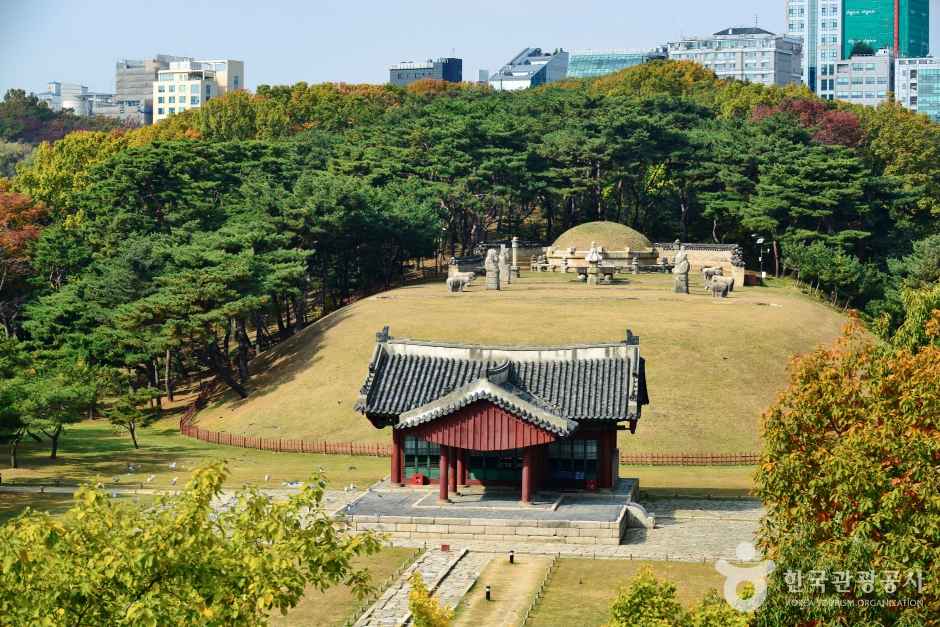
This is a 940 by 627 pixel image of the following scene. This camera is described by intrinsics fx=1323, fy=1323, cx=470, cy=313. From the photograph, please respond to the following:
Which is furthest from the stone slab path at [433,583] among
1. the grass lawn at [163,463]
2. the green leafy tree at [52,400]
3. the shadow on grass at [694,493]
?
the green leafy tree at [52,400]

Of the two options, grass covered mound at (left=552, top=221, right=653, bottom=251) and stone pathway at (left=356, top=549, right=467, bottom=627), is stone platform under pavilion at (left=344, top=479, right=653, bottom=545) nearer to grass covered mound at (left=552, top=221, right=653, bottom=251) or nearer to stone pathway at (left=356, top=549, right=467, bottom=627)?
stone pathway at (left=356, top=549, right=467, bottom=627)

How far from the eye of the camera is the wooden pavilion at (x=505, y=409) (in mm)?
47906

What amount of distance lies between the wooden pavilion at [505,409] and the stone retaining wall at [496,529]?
2.41 m

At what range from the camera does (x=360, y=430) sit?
70062 millimetres

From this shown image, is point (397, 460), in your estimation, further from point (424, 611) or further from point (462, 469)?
point (424, 611)

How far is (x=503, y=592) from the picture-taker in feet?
132

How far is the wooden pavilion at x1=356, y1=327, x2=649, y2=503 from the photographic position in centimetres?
4791

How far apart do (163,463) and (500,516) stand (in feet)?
79.0

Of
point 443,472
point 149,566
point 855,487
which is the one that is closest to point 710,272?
point 443,472

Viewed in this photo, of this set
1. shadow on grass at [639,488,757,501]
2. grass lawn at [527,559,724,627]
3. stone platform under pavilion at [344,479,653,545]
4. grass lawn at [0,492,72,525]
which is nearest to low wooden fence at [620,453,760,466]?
shadow on grass at [639,488,757,501]

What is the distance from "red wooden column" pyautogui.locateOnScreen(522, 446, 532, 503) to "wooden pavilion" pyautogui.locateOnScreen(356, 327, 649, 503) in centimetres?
4

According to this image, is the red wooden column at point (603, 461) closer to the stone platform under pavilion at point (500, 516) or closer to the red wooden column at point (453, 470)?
the stone platform under pavilion at point (500, 516)

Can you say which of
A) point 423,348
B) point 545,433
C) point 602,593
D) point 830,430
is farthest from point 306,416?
point 830,430

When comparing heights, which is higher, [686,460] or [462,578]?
[462,578]
